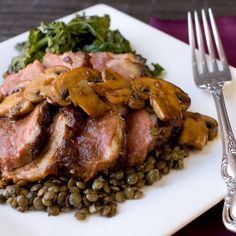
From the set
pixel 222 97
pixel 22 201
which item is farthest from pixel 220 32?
pixel 22 201

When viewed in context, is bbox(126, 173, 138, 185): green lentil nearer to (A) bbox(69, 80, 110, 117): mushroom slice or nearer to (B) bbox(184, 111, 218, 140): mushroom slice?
(A) bbox(69, 80, 110, 117): mushroom slice

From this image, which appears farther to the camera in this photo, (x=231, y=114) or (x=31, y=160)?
(x=231, y=114)

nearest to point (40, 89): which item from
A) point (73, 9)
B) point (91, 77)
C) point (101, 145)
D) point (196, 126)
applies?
point (91, 77)

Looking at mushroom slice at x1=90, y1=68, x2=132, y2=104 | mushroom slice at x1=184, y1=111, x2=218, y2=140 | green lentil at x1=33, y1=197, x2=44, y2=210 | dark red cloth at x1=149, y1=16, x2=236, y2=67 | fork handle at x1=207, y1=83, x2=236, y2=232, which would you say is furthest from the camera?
dark red cloth at x1=149, y1=16, x2=236, y2=67

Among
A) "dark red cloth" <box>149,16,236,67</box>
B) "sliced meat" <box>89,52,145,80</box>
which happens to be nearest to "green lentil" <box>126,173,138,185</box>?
"sliced meat" <box>89,52,145,80</box>

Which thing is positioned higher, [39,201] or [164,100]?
[164,100]

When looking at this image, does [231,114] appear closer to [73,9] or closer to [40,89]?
[40,89]
